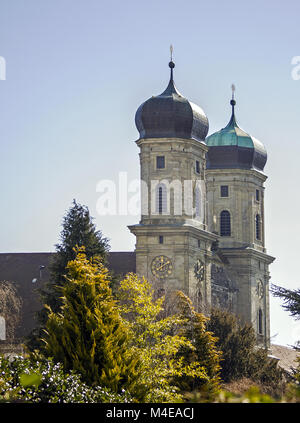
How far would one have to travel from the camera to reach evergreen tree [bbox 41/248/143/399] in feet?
82.1

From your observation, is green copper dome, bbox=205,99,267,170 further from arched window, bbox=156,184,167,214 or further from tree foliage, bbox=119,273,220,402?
tree foliage, bbox=119,273,220,402

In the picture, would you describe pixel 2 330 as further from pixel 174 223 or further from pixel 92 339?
pixel 92 339

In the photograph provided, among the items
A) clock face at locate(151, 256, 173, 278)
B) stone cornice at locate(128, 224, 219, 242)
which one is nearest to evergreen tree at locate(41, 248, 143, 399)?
clock face at locate(151, 256, 173, 278)

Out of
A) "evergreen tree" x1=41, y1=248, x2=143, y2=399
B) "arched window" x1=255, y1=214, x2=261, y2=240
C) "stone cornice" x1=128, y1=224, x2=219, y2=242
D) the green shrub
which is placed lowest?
the green shrub

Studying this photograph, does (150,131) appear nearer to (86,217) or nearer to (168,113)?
(168,113)

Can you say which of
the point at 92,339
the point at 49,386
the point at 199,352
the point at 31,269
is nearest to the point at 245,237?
the point at 31,269

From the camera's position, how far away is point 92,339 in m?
25.5

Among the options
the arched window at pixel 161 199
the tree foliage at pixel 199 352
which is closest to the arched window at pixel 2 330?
the arched window at pixel 161 199

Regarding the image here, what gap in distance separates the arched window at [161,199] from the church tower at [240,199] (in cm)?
1601

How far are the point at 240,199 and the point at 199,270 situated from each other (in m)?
17.4

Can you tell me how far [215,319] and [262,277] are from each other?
1412 inches

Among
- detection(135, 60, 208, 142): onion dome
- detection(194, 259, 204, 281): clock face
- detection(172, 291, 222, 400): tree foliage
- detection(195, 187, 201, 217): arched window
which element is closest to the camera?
detection(172, 291, 222, 400): tree foliage
